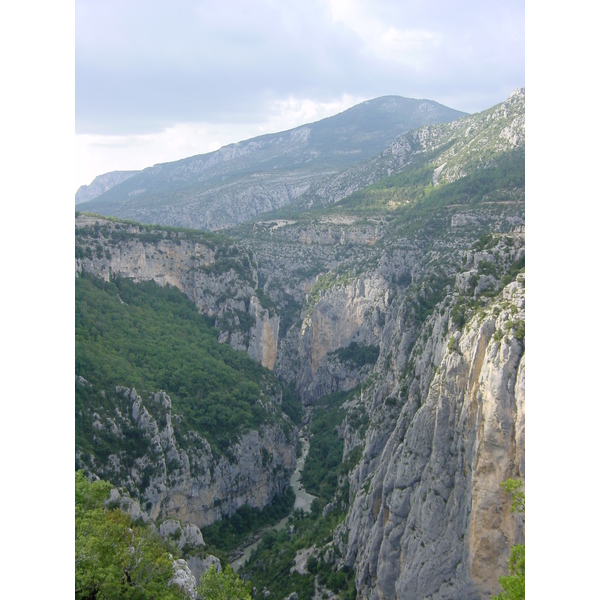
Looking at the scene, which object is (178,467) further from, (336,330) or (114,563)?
(336,330)

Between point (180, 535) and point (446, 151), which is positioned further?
point (446, 151)

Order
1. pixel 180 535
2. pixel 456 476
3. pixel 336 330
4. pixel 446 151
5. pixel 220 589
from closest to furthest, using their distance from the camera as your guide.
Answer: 1. pixel 220 589
2. pixel 456 476
3. pixel 180 535
4. pixel 336 330
5. pixel 446 151

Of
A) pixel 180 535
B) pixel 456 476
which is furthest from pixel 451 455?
pixel 180 535

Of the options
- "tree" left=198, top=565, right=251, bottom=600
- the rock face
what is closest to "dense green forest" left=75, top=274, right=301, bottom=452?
the rock face

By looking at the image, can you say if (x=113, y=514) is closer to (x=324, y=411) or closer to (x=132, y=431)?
(x=132, y=431)

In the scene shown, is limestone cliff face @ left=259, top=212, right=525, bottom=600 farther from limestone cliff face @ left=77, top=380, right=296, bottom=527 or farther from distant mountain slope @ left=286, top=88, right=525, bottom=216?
distant mountain slope @ left=286, top=88, right=525, bottom=216

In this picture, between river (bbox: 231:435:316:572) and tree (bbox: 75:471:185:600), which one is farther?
river (bbox: 231:435:316:572)
